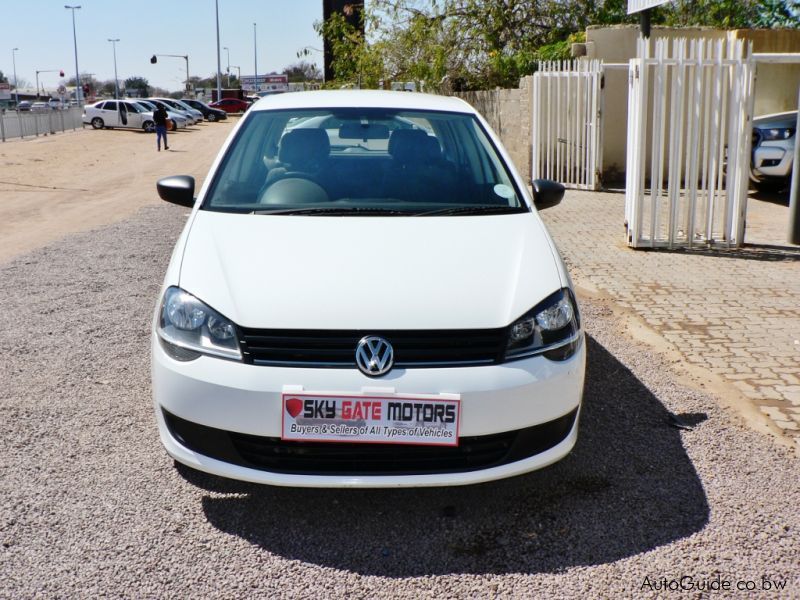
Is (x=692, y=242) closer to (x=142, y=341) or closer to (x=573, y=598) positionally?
(x=142, y=341)

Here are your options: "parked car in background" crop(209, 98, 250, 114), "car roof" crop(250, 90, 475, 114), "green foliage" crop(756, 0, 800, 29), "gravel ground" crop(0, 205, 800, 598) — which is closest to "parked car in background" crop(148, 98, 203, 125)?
"parked car in background" crop(209, 98, 250, 114)

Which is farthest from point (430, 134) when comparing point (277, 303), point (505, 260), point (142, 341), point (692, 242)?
point (692, 242)

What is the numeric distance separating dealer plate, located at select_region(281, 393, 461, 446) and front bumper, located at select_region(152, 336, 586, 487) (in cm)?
3

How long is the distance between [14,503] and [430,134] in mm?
2784

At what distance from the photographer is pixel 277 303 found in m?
3.27

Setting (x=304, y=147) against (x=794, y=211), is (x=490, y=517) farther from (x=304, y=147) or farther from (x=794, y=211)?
(x=794, y=211)

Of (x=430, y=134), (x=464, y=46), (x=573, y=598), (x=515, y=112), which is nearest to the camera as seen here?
(x=573, y=598)

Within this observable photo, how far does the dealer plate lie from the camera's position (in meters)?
3.08

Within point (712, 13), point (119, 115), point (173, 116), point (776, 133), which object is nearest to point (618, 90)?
point (776, 133)

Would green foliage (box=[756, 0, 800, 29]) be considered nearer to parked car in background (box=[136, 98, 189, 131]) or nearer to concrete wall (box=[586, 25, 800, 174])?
concrete wall (box=[586, 25, 800, 174])

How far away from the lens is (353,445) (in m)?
3.15

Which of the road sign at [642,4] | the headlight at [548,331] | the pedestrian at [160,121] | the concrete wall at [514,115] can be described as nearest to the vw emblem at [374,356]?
the headlight at [548,331]

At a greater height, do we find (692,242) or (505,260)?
(505,260)

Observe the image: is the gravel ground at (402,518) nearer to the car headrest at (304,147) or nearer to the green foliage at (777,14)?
the car headrest at (304,147)
